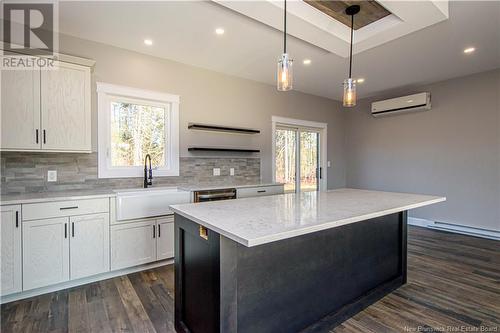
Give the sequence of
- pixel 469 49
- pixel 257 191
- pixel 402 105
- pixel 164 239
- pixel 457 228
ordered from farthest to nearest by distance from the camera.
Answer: pixel 402 105, pixel 457 228, pixel 257 191, pixel 469 49, pixel 164 239

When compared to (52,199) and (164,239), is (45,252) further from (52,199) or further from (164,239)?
(164,239)

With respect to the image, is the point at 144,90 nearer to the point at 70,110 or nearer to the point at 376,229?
the point at 70,110

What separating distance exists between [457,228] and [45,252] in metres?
5.90

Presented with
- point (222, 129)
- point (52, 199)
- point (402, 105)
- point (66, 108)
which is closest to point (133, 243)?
point (52, 199)

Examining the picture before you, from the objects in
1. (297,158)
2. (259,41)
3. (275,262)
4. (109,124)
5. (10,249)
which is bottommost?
(10,249)

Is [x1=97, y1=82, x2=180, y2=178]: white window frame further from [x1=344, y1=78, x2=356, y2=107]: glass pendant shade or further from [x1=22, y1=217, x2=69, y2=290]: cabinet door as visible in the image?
[x1=344, y1=78, x2=356, y2=107]: glass pendant shade

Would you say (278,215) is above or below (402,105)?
below

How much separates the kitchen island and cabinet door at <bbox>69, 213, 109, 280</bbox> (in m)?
1.29

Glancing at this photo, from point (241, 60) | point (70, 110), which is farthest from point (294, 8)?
point (70, 110)

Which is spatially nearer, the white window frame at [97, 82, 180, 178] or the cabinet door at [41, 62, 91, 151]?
the cabinet door at [41, 62, 91, 151]

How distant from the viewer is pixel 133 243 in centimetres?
289

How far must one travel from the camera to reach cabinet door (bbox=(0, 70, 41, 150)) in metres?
2.42

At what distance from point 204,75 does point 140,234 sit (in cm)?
247

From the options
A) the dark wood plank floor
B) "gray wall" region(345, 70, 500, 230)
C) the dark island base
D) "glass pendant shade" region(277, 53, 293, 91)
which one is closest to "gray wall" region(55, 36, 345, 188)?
"gray wall" region(345, 70, 500, 230)
